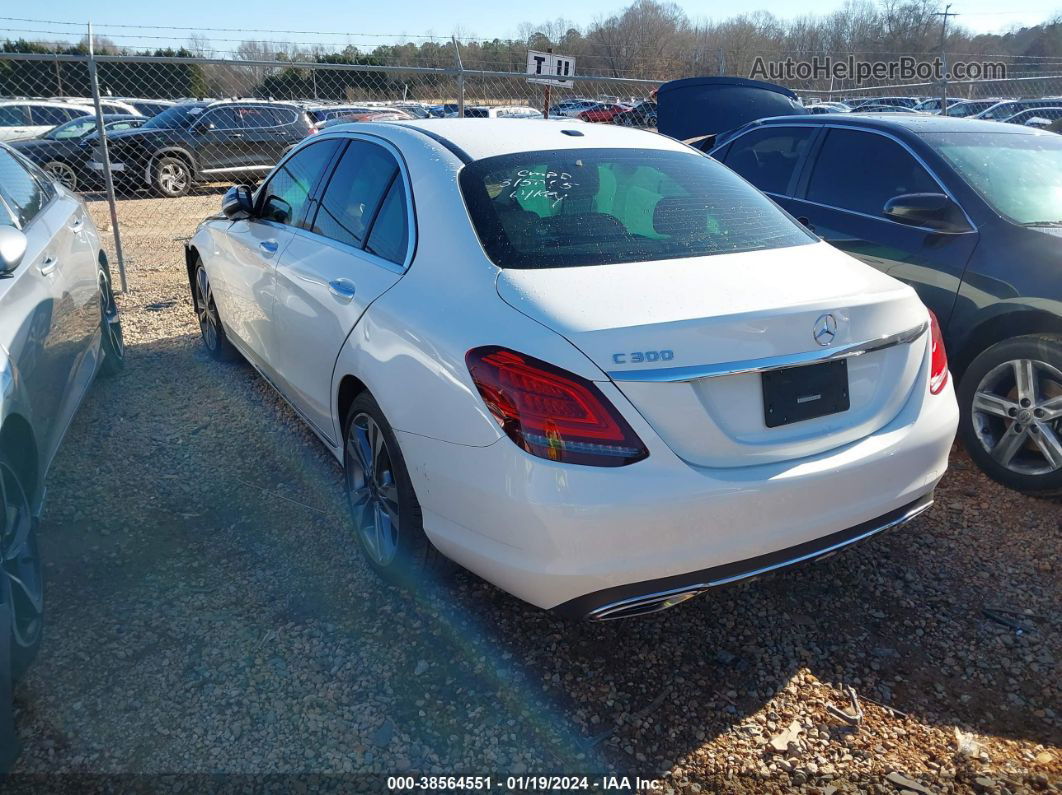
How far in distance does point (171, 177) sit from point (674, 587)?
48.6 ft

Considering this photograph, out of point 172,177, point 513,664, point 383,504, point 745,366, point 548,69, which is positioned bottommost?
point 513,664

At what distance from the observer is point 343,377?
3100mm

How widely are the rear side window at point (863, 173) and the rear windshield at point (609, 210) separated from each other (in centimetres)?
161

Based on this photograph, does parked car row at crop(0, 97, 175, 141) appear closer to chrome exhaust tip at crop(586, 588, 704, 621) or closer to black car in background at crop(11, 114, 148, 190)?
black car in background at crop(11, 114, 148, 190)

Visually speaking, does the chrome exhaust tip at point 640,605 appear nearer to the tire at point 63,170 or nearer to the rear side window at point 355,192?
the rear side window at point 355,192

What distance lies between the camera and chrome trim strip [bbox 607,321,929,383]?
7.06ft

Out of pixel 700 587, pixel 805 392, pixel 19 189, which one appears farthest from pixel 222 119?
pixel 700 587

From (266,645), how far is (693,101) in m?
6.92

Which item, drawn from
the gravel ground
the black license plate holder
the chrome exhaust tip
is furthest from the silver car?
the black license plate holder

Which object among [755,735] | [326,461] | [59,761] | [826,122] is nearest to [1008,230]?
[826,122]

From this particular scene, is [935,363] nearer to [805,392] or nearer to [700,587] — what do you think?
[805,392]

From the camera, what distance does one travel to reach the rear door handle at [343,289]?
3.07 metres

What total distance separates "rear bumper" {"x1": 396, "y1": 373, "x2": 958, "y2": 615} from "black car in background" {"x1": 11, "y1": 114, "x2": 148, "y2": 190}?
562 inches

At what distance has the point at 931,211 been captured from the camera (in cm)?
405
